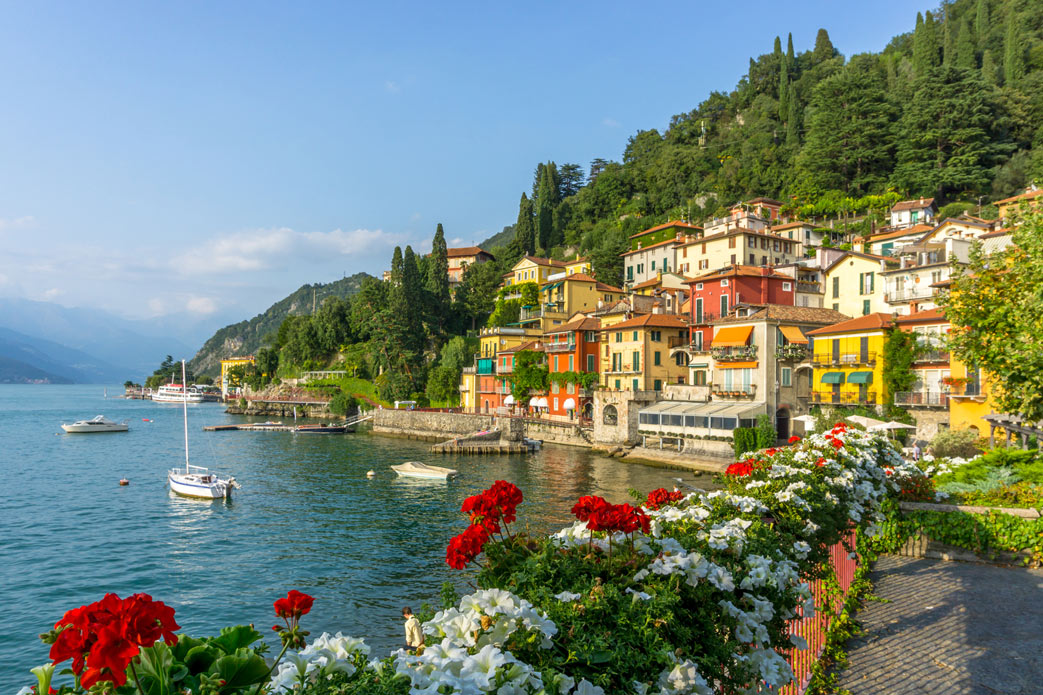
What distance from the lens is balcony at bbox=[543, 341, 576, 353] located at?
171 ft

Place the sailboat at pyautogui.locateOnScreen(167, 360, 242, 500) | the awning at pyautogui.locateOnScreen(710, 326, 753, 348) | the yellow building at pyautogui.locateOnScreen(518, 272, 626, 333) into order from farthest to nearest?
1. the yellow building at pyautogui.locateOnScreen(518, 272, 626, 333)
2. the awning at pyautogui.locateOnScreen(710, 326, 753, 348)
3. the sailboat at pyautogui.locateOnScreen(167, 360, 242, 500)

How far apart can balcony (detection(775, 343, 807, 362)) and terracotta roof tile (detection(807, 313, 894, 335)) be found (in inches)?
60.0

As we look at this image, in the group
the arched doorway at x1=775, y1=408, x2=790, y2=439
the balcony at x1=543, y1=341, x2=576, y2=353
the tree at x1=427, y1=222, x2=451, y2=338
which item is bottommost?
the arched doorway at x1=775, y1=408, x2=790, y2=439

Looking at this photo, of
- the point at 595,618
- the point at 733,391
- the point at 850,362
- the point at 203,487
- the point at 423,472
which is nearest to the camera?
the point at 595,618

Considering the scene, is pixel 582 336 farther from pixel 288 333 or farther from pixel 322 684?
pixel 288 333

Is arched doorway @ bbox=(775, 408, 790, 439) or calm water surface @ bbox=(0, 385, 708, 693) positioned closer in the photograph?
calm water surface @ bbox=(0, 385, 708, 693)

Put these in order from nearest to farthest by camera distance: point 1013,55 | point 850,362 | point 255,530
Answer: point 255,530 < point 850,362 < point 1013,55

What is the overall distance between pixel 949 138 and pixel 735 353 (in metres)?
44.6

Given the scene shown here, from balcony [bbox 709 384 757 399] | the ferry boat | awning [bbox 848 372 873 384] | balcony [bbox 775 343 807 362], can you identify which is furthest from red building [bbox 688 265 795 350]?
the ferry boat

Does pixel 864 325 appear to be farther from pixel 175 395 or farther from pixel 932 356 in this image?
pixel 175 395

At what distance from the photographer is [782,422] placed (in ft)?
125

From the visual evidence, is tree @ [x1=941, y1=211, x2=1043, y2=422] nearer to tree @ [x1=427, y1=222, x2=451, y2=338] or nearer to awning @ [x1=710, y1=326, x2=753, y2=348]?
awning @ [x1=710, y1=326, x2=753, y2=348]

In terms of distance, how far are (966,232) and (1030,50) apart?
50857mm

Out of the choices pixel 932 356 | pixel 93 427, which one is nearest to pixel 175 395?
pixel 93 427
